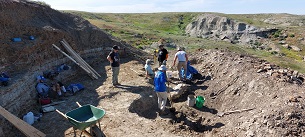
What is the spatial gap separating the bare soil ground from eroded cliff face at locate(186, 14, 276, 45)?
39.3 metres

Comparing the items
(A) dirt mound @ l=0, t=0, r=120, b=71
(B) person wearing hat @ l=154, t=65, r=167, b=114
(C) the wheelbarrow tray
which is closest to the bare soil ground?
(C) the wheelbarrow tray

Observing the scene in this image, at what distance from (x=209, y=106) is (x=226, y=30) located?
49.6 metres

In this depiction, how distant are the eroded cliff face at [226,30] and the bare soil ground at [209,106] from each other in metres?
39.3

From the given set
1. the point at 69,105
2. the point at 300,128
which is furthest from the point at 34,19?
the point at 300,128

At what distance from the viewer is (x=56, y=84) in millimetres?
12297

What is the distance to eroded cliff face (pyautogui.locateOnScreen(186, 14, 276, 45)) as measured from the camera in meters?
51.4

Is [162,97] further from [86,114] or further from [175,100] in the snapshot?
[86,114]

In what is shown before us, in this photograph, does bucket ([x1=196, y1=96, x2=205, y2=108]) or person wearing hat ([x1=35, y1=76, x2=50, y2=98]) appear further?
person wearing hat ([x1=35, y1=76, x2=50, y2=98])

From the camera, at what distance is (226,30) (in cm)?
5853

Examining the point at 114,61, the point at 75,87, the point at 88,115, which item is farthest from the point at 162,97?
the point at 75,87

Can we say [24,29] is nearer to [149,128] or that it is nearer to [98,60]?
[98,60]

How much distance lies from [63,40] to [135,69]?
455cm

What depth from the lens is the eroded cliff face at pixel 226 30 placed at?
2024 inches

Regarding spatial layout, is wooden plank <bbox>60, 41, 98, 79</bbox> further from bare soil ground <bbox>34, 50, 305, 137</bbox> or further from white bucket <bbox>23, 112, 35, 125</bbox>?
white bucket <bbox>23, 112, 35, 125</bbox>
